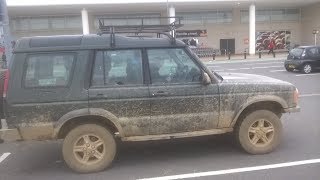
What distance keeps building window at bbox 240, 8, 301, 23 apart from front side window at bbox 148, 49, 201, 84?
1641 inches

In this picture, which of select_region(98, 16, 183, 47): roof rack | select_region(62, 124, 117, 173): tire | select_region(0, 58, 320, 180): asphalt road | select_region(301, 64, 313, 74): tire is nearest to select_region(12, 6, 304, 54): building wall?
select_region(301, 64, 313, 74): tire

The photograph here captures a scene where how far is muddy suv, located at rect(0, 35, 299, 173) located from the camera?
5.63 m

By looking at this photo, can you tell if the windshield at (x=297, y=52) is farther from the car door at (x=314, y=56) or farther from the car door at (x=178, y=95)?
the car door at (x=178, y=95)

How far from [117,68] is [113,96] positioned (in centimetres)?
43

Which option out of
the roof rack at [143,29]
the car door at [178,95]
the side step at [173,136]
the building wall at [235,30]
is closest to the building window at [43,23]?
the building wall at [235,30]

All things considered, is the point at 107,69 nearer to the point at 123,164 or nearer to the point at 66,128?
the point at 66,128

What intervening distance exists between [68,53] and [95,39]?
17.7 inches

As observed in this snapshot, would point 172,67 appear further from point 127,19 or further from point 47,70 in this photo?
point 47,70

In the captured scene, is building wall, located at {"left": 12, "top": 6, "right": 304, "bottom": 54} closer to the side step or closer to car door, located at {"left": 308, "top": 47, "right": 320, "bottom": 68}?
car door, located at {"left": 308, "top": 47, "right": 320, "bottom": 68}

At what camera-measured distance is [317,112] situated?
9.59m

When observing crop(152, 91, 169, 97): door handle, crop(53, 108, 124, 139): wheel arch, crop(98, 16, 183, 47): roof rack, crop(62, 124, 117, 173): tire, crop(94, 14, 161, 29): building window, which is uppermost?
crop(94, 14, 161, 29): building window

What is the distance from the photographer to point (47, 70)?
567cm

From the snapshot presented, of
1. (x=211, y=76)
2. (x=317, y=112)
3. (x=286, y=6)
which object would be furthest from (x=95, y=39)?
(x=286, y=6)

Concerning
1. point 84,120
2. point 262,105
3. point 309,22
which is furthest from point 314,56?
point 309,22
